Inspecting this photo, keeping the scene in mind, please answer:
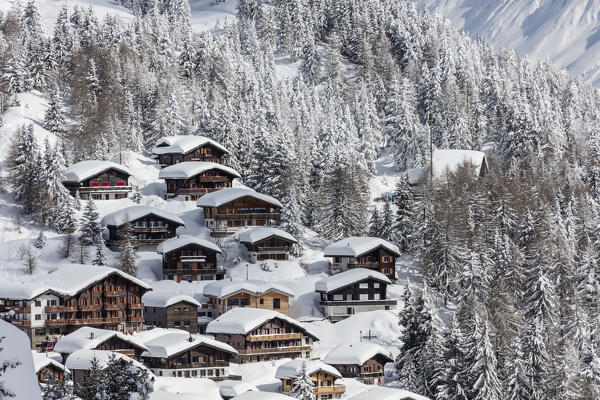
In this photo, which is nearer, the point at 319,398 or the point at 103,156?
the point at 319,398

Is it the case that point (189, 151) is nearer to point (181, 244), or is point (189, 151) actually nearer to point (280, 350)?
point (181, 244)

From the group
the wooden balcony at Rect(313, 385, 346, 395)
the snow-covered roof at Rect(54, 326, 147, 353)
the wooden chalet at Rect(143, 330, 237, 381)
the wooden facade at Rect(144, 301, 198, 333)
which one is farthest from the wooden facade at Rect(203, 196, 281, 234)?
the wooden balcony at Rect(313, 385, 346, 395)

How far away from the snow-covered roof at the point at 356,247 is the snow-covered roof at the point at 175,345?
24.0 metres

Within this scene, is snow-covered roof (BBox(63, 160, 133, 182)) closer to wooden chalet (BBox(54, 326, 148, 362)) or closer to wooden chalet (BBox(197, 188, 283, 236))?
wooden chalet (BBox(197, 188, 283, 236))

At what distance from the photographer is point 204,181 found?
115 meters

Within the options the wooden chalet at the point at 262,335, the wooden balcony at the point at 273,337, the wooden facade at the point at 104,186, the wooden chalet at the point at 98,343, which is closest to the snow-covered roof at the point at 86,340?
the wooden chalet at the point at 98,343

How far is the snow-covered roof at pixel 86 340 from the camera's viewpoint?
236 feet

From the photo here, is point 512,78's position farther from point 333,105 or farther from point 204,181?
point 204,181

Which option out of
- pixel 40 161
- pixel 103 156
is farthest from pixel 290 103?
pixel 40 161

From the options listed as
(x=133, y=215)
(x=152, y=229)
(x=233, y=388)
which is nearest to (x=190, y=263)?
(x=152, y=229)

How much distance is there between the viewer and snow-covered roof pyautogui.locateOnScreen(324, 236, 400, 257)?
97.6 meters

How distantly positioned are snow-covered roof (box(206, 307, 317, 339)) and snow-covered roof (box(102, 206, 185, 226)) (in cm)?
1849

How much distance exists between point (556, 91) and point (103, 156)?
111 meters

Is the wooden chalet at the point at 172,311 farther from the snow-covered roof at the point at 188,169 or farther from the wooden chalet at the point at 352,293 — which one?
the snow-covered roof at the point at 188,169
